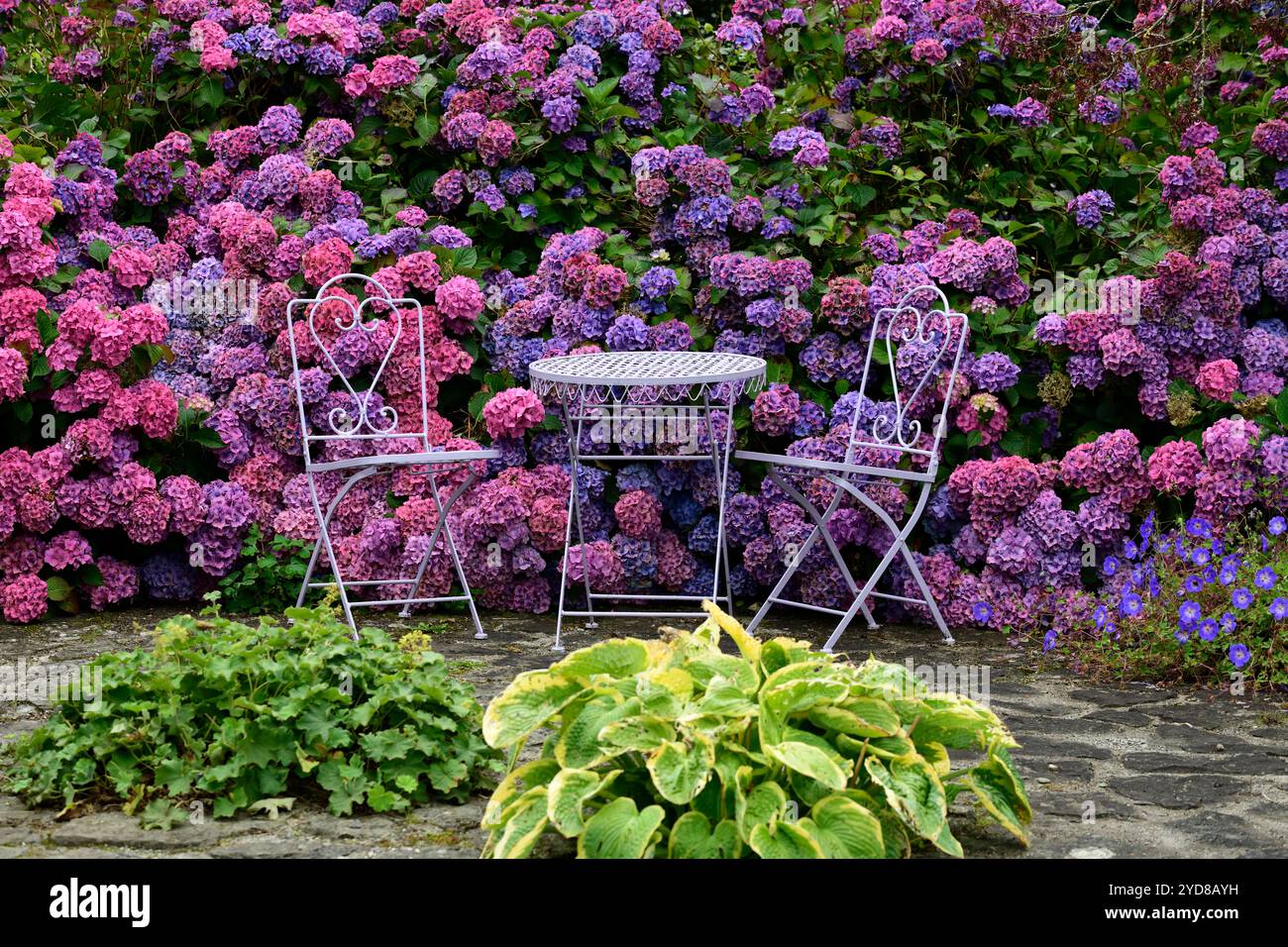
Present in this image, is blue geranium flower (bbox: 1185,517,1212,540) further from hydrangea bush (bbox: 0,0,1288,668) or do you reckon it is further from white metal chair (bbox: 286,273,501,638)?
white metal chair (bbox: 286,273,501,638)

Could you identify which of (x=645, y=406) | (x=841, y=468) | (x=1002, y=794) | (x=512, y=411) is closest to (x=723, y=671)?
(x=1002, y=794)

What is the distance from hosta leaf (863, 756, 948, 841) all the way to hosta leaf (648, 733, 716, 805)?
1.12 ft

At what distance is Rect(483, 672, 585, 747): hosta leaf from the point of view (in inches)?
127

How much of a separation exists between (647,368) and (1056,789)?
224 cm

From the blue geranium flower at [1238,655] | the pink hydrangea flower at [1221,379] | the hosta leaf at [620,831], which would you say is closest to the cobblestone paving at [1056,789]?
the blue geranium flower at [1238,655]

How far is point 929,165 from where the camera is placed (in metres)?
7.14

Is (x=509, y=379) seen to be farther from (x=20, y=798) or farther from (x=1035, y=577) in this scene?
(x=20, y=798)

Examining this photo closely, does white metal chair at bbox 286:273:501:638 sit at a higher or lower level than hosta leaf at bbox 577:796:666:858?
higher

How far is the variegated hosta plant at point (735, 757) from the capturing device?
116 inches

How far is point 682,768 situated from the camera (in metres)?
2.96

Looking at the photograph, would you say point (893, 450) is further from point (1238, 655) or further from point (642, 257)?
point (1238, 655)

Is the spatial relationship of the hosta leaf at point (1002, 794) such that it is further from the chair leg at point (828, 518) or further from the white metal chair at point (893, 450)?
the chair leg at point (828, 518)
